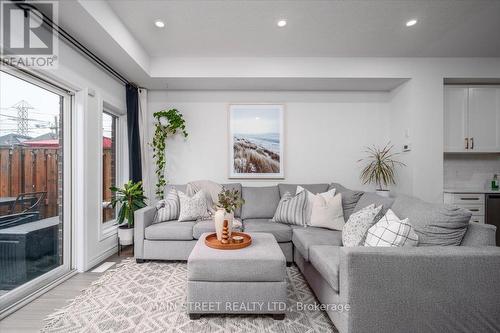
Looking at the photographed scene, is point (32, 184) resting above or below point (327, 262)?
above

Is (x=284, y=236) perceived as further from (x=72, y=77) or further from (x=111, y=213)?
(x=72, y=77)

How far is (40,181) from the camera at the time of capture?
7.79 feet

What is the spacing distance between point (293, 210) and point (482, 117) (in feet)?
10.9

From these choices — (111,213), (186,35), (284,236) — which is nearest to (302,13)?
(186,35)

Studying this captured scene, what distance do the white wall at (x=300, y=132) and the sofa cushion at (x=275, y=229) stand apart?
Answer: 1078 mm

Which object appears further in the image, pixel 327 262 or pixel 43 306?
pixel 43 306

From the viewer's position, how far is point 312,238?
7.88 ft

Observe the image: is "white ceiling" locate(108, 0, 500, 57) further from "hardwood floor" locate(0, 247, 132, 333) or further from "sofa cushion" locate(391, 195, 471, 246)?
"hardwood floor" locate(0, 247, 132, 333)

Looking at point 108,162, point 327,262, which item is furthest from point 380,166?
point 108,162

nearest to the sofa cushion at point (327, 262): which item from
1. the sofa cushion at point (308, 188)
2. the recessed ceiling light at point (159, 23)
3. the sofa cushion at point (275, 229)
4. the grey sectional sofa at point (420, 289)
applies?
the grey sectional sofa at point (420, 289)

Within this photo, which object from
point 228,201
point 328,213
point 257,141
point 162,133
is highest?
point 162,133

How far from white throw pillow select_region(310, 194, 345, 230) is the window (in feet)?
9.31

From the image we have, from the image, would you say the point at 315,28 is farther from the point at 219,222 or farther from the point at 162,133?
the point at 162,133

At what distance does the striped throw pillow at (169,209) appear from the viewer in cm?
314
